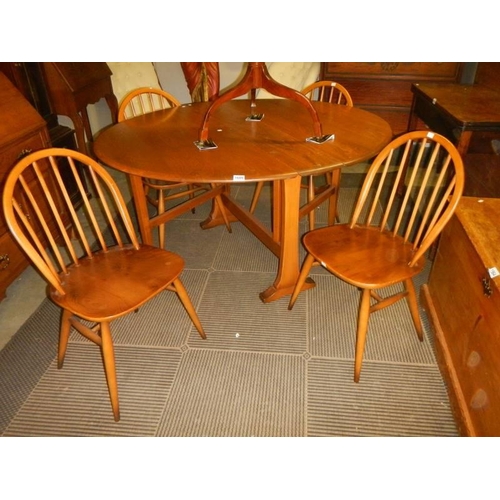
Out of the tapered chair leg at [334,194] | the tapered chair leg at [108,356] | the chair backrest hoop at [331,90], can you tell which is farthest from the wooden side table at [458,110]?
the tapered chair leg at [108,356]

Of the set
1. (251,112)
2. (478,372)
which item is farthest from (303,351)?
(251,112)

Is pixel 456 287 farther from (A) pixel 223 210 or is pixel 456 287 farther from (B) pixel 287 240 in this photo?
(A) pixel 223 210

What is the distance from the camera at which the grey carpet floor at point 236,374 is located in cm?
147

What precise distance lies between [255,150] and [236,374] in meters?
0.96

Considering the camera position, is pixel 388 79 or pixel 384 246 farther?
pixel 388 79

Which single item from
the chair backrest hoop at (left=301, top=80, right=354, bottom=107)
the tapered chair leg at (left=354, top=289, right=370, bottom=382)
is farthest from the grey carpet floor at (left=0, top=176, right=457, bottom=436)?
the chair backrest hoop at (left=301, top=80, right=354, bottom=107)

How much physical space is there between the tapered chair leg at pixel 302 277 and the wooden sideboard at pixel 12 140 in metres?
1.45

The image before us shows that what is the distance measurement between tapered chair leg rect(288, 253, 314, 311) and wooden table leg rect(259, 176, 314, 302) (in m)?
0.10

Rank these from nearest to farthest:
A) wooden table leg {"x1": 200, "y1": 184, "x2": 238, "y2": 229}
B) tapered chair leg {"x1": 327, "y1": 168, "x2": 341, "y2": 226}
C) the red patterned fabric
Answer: tapered chair leg {"x1": 327, "y1": 168, "x2": 341, "y2": 226}
wooden table leg {"x1": 200, "y1": 184, "x2": 238, "y2": 229}
the red patterned fabric

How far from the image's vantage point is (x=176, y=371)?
168 cm

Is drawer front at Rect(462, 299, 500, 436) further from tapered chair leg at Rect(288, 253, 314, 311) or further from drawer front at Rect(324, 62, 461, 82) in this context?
drawer front at Rect(324, 62, 461, 82)

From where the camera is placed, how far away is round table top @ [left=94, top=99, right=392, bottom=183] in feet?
4.86

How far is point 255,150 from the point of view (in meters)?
1.66

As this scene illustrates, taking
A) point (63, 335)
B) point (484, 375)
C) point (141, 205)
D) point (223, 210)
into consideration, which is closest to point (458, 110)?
point (484, 375)
